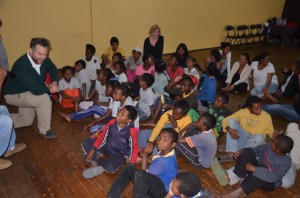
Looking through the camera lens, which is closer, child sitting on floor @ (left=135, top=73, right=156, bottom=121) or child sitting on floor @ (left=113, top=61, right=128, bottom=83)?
child sitting on floor @ (left=135, top=73, right=156, bottom=121)

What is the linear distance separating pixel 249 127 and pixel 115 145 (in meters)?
1.57

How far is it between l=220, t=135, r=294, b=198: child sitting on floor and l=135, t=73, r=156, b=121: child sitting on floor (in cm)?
157

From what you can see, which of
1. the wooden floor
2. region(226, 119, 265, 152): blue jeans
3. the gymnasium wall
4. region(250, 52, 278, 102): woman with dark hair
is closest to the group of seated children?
region(226, 119, 265, 152): blue jeans

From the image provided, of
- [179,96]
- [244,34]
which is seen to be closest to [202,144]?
[179,96]

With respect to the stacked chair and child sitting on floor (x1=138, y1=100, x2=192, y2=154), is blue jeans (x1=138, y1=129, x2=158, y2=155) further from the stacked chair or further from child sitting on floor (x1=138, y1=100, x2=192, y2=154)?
the stacked chair

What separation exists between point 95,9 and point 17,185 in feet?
14.6

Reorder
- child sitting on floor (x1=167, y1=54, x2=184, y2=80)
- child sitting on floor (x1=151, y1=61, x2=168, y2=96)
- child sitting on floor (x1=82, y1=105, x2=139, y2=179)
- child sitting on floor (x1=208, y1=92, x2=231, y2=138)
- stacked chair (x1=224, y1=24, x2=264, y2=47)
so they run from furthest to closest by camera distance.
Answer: stacked chair (x1=224, y1=24, x2=264, y2=47)
child sitting on floor (x1=167, y1=54, x2=184, y2=80)
child sitting on floor (x1=151, y1=61, x2=168, y2=96)
child sitting on floor (x1=208, y1=92, x2=231, y2=138)
child sitting on floor (x1=82, y1=105, x2=139, y2=179)

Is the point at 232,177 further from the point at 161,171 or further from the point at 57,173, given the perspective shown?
the point at 57,173

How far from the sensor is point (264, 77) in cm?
502

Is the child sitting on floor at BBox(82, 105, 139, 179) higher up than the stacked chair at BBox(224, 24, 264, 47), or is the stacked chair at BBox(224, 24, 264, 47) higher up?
the stacked chair at BBox(224, 24, 264, 47)

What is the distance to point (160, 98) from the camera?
13.2ft

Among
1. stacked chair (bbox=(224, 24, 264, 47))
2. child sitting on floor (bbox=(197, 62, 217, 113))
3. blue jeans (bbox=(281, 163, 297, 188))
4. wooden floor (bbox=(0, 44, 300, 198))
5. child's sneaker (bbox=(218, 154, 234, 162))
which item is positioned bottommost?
wooden floor (bbox=(0, 44, 300, 198))

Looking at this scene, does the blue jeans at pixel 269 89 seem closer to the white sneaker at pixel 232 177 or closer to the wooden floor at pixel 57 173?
the wooden floor at pixel 57 173

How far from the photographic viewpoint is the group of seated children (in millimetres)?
2309
